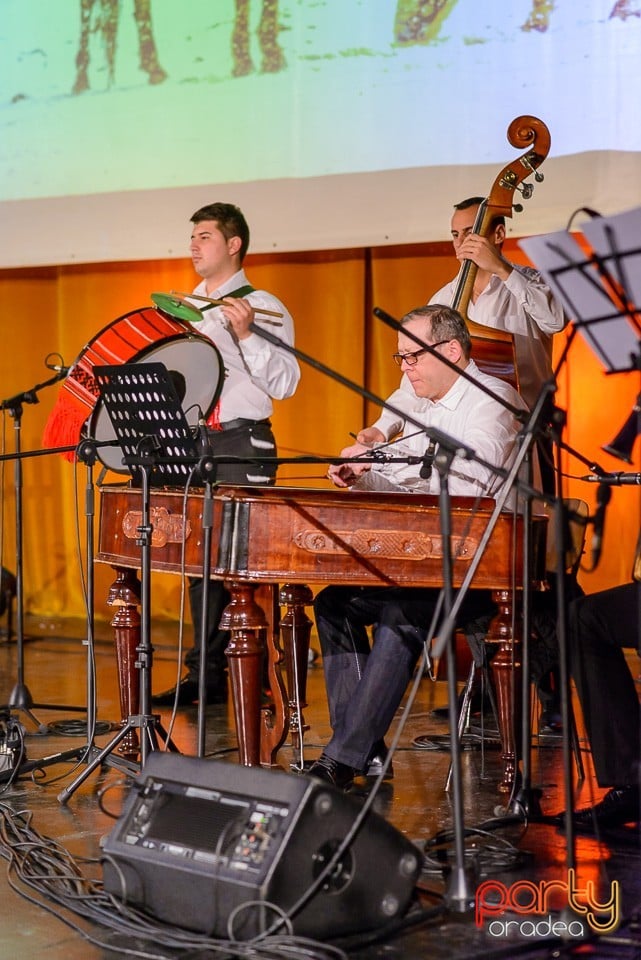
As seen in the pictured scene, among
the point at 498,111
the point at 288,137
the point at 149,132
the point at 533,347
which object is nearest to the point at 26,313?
the point at 149,132

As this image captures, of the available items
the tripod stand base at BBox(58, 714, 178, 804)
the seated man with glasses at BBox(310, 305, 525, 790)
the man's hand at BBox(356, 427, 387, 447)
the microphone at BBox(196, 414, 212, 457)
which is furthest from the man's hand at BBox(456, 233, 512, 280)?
the tripod stand base at BBox(58, 714, 178, 804)

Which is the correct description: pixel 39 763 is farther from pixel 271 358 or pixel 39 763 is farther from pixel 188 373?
pixel 271 358

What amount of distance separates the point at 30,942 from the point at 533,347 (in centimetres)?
266

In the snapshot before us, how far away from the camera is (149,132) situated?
5.95 metres

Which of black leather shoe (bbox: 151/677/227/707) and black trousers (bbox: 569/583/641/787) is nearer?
black trousers (bbox: 569/583/641/787)

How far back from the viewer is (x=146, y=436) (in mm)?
3174

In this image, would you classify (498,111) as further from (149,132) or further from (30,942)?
(30,942)

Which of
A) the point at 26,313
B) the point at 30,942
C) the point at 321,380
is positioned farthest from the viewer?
the point at 26,313

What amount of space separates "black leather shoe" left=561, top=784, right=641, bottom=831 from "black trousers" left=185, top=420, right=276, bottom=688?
1.42m

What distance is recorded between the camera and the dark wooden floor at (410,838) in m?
2.26

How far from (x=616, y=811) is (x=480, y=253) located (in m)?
1.70

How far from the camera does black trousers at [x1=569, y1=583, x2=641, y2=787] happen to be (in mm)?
3041

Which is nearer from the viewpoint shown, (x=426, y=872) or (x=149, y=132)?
(x=426, y=872)

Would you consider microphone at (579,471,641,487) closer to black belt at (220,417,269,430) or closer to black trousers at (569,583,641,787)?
A: black trousers at (569,583,641,787)
